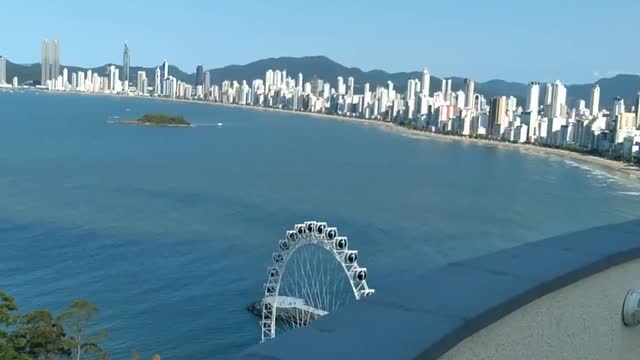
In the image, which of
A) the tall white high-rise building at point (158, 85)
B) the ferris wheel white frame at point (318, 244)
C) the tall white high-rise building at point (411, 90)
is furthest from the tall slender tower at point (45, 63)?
the ferris wheel white frame at point (318, 244)

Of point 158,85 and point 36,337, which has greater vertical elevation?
point 158,85

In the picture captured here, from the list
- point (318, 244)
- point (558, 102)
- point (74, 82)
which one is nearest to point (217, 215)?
point (318, 244)

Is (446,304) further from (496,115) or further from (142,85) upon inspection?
(142,85)

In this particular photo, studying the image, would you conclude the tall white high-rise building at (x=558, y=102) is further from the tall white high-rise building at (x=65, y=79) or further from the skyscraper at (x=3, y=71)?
the skyscraper at (x=3, y=71)

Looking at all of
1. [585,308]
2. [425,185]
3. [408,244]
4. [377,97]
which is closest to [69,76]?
[377,97]

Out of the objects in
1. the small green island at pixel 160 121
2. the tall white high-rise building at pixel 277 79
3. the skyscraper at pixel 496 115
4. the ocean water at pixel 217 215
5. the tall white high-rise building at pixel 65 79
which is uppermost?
the tall white high-rise building at pixel 277 79

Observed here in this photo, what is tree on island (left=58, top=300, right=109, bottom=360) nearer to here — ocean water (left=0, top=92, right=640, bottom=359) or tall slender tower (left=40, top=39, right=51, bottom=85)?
ocean water (left=0, top=92, right=640, bottom=359)
